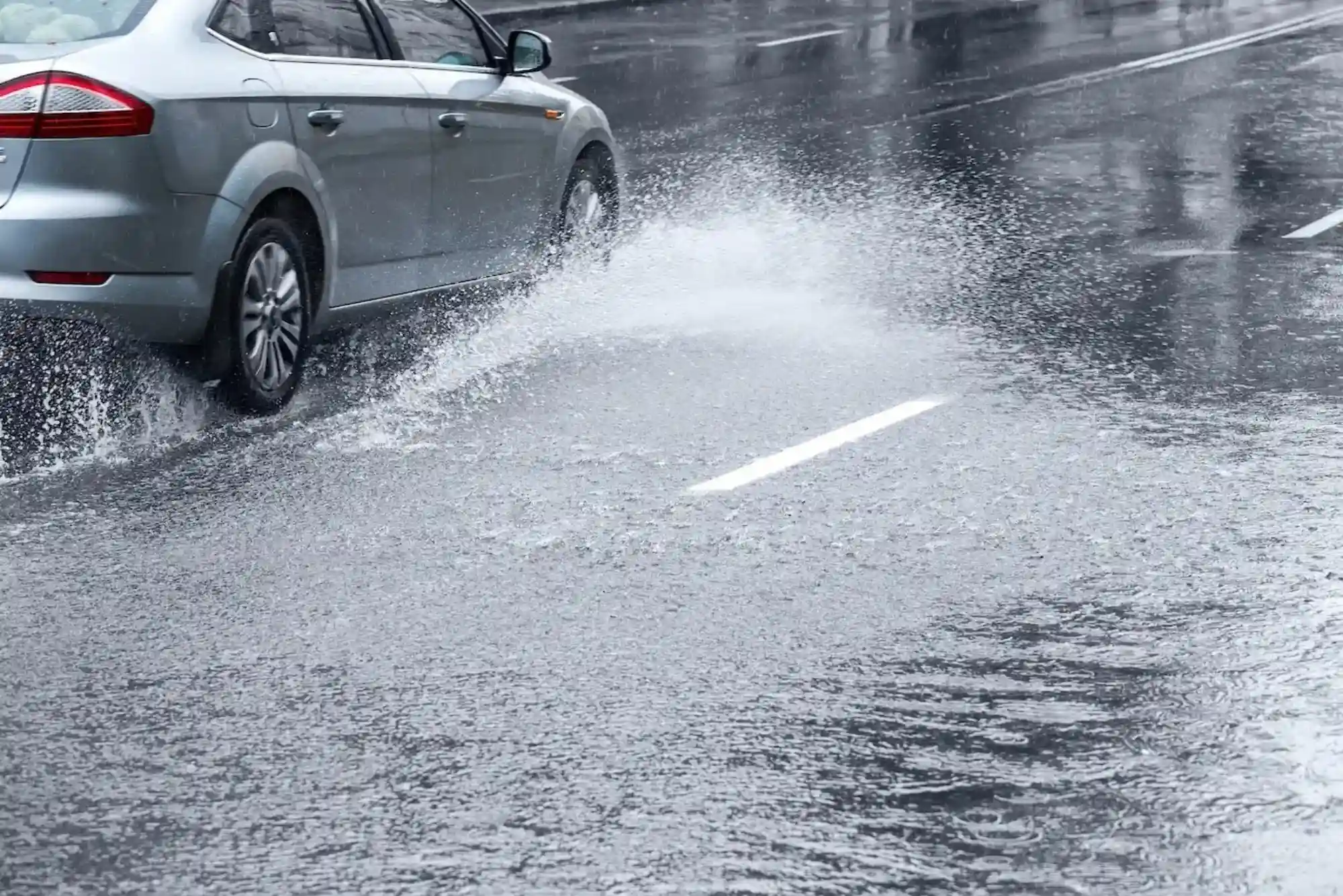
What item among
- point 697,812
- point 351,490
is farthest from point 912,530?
point 697,812

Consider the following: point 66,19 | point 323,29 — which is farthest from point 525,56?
point 66,19

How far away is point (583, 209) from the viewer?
10.1 m

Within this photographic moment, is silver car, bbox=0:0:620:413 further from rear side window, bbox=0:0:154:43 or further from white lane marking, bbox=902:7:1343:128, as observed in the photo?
white lane marking, bbox=902:7:1343:128

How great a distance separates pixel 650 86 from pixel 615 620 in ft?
46.7

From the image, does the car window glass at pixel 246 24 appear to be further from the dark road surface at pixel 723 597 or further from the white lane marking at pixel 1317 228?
the white lane marking at pixel 1317 228

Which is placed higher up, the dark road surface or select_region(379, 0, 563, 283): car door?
select_region(379, 0, 563, 283): car door

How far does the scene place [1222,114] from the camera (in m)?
17.4

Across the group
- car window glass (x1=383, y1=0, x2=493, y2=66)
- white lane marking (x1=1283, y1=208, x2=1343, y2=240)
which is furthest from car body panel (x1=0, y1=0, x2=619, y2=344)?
white lane marking (x1=1283, y1=208, x2=1343, y2=240)

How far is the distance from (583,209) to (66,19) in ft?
10.6

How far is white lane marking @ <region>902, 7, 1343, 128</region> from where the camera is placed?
18.4 m

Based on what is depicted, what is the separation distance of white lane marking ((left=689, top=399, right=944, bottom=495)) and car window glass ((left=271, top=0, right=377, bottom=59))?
2.26 metres

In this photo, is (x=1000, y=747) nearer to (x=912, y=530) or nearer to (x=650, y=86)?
(x=912, y=530)

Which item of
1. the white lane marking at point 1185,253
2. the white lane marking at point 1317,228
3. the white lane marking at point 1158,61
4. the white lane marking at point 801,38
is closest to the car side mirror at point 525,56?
the white lane marking at point 1185,253

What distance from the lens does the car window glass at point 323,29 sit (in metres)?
7.95
